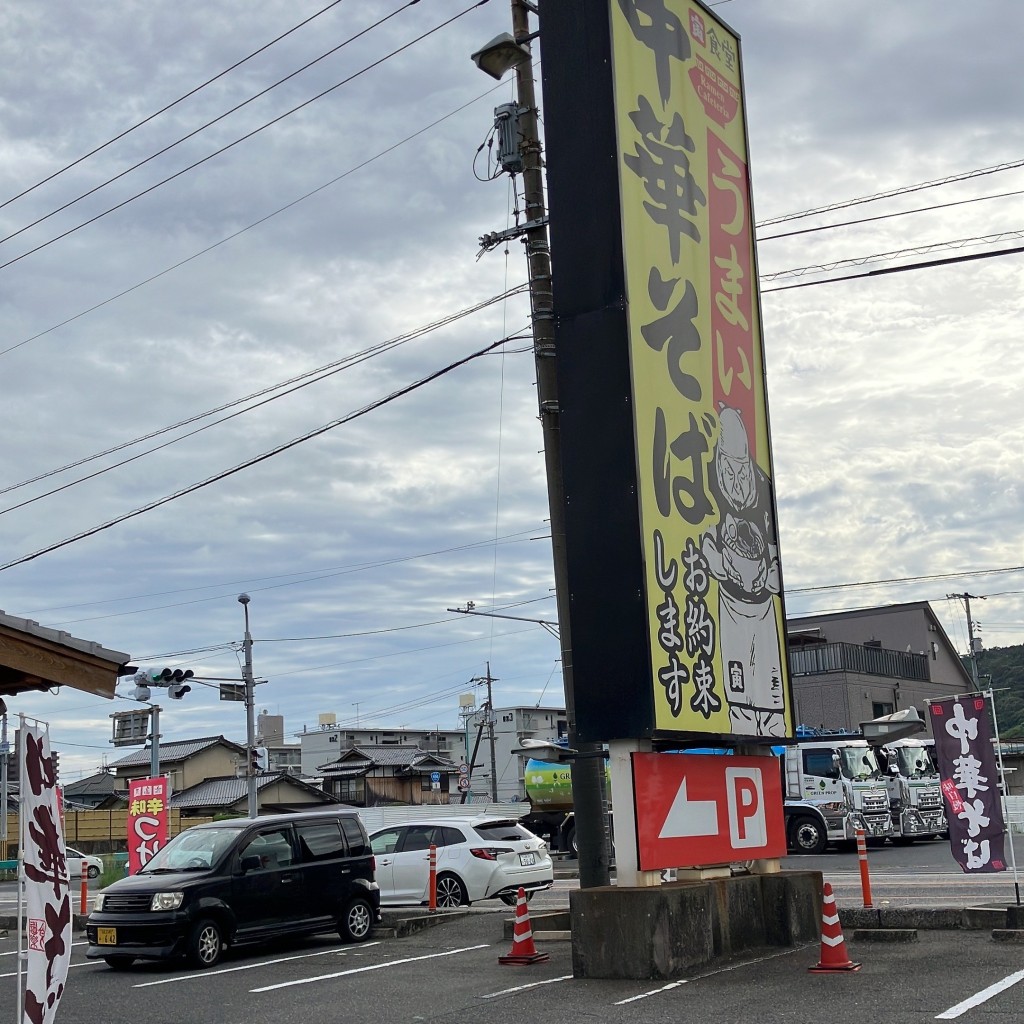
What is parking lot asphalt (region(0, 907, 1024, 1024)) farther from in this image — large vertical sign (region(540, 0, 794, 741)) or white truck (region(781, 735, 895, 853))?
white truck (region(781, 735, 895, 853))

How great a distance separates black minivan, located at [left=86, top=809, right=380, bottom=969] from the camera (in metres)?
13.5

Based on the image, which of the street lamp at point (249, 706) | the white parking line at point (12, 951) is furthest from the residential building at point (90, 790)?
the white parking line at point (12, 951)

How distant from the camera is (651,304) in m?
11.5

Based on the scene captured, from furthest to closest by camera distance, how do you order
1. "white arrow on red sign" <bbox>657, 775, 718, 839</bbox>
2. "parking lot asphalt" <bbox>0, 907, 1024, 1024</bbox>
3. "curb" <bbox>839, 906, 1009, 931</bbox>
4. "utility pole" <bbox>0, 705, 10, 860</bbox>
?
"utility pole" <bbox>0, 705, 10, 860</bbox> → "curb" <bbox>839, 906, 1009, 931</bbox> → "white arrow on red sign" <bbox>657, 775, 718, 839</bbox> → "parking lot asphalt" <bbox>0, 907, 1024, 1024</bbox>

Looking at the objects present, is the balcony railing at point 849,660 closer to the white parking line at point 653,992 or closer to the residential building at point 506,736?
the residential building at point 506,736

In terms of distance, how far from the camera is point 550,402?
43.5ft

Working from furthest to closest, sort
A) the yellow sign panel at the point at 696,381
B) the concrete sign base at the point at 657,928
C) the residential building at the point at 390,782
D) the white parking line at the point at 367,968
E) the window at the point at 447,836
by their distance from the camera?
the residential building at the point at 390,782
the window at the point at 447,836
the white parking line at the point at 367,968
the yellow sign panel at the point at 696,381
the concrete sign base at the point at 657,928

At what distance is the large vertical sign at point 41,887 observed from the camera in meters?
6.86

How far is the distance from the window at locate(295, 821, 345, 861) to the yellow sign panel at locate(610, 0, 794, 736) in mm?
6261

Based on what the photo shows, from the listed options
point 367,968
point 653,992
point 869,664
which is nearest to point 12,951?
point 367,968

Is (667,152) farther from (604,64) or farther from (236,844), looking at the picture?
(236,844)

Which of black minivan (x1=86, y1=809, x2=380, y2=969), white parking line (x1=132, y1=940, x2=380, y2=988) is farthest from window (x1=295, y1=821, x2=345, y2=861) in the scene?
white parking line (x1=132, y1=940, x2=380, y2=988)

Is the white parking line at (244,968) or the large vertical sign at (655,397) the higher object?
the large vertical sign at (655,397)

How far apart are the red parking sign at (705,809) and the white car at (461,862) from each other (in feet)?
22.7
